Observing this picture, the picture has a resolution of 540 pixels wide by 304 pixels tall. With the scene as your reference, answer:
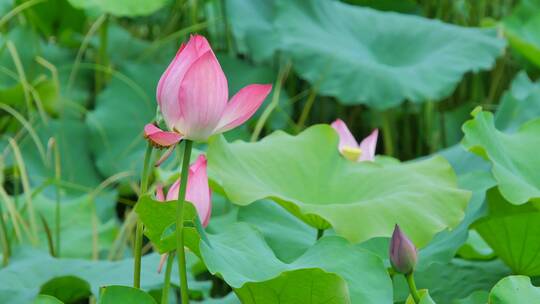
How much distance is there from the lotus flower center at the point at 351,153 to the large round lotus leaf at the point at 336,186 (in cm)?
3

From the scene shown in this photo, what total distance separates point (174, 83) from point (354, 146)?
0.52 metres

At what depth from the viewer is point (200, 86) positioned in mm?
813

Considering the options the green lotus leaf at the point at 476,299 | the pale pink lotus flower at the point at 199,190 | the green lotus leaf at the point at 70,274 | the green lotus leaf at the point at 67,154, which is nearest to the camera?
the pale pink lotus flower at the point at 199,190

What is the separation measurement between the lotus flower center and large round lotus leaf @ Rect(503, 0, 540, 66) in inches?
43.7

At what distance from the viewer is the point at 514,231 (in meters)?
1.13

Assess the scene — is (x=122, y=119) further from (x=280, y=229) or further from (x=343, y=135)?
(x=280, y=229)

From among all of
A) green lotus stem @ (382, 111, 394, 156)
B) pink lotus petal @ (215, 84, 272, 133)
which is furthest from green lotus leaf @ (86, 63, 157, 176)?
pink lotus petal @ (215, 84, 272, 133)

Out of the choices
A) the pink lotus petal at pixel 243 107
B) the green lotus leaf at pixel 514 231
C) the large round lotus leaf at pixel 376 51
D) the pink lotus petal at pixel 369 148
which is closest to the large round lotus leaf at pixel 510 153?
the green lotus leaf at pixel 514 231

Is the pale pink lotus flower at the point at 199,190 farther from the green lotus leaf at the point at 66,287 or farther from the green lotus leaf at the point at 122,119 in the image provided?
the green lotus leaf at the point at 122,119

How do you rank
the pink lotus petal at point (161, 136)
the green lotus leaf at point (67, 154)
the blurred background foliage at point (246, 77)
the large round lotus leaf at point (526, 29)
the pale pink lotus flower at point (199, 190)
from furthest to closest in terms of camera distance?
the large round lotus leaf at point (526, 29) → the green lotus leaf at point (67, 154) → the blurred background foliage at point (246, 77) → the pale pink lotus flower at point (199, 190) → the pink lotus petal at point (161, 136)

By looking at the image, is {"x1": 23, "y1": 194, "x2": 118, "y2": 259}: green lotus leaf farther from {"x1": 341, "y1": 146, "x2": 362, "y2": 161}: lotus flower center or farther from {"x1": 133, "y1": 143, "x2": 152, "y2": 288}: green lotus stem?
{"x1": 133, "y1": 143, "x2": 152, "y2": 288}: green lotus stem

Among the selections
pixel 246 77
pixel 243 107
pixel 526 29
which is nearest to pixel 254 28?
pixel 246 77

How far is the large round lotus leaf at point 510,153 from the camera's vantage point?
1072mm

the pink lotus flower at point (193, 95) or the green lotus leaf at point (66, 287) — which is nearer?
the pink lotus flower at point (193, 95)
